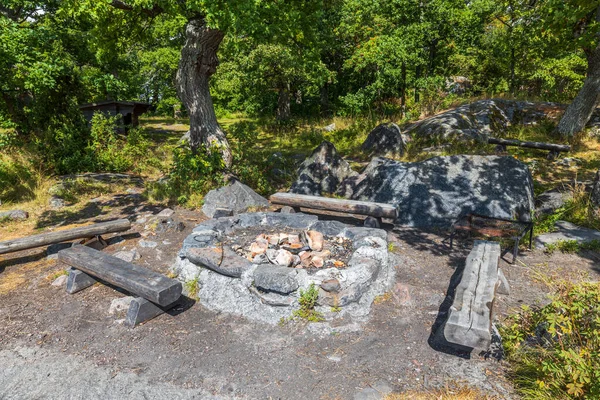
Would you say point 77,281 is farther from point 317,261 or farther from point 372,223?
point 372,223

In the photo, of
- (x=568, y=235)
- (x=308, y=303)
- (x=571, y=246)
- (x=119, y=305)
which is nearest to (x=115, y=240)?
(x=119, y=305)

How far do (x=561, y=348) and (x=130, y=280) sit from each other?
182 inches

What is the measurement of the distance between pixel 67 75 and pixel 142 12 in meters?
3.86

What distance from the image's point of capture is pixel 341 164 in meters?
9.66

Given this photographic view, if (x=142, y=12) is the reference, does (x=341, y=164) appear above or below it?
below

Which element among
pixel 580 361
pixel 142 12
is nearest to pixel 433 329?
pixel 580 361

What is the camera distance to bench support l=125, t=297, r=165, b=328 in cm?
439

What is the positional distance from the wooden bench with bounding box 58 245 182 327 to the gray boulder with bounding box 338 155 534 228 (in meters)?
5.06

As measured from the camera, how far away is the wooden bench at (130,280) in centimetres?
427

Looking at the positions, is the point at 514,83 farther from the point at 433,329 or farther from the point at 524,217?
the point at 433,329

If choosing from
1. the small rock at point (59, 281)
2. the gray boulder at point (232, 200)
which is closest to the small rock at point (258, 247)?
the gray boulder at point (232, 200)

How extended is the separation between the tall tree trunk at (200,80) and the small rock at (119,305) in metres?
5.03

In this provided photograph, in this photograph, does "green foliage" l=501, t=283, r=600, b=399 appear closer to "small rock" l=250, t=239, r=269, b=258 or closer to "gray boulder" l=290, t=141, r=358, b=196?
"small rock" l=250, t=239, r=269, b=258

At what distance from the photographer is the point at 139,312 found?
14.4 ft
